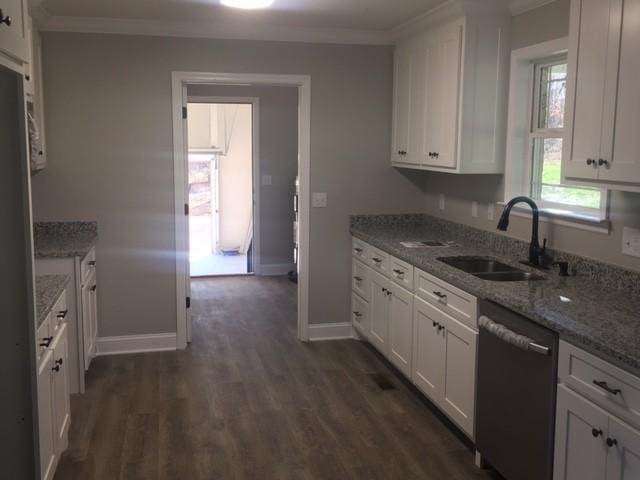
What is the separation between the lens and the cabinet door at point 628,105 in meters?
2.50

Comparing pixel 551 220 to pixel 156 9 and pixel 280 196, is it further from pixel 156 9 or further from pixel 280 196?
pixel 280 196

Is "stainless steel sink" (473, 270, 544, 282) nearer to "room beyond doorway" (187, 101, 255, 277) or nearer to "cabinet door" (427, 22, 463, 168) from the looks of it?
"cabinet door" (427, 22, 463, 168)

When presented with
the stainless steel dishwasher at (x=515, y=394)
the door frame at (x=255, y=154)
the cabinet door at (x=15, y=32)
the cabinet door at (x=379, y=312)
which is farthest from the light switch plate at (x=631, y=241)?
the door frame at (x=255, y=154)

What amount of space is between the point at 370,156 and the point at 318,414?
217cm

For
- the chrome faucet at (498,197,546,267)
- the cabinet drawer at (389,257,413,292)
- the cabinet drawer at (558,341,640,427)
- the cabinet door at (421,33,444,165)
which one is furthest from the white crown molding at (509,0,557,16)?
the cabinet drawer at (558,341,640,427)

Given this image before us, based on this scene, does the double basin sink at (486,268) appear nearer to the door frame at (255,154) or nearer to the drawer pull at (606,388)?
the drawer pull at (606,388)

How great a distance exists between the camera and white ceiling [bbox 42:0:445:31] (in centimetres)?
404

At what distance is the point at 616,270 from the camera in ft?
10.2

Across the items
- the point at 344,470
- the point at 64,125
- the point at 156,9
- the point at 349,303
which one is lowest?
the point at 344,470

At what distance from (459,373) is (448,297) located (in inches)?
15.2

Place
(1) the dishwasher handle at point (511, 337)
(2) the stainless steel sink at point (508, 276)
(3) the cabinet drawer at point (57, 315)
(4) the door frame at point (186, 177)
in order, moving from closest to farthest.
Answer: (1) the dishwasher handle at point (511, 337) < (3) the cabinet drawer at point (57, 315) < (2) the stainless steel sink at point (508, 276) < (4) the door frame at point (186, 177)

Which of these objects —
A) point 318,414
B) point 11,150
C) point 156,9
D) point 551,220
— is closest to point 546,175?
point 551,220

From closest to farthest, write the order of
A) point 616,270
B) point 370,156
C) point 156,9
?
point 616,270
point 156,9
point 370,156

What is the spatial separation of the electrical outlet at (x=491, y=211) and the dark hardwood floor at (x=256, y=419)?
1224 mm
